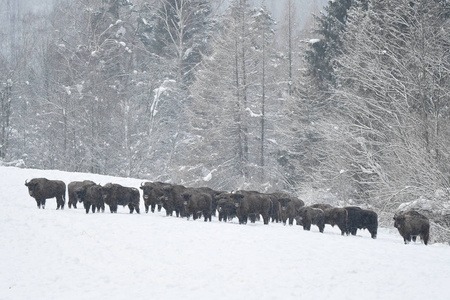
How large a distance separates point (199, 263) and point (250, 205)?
7.10 metres

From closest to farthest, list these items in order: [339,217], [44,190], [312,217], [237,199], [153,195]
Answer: [339,217]
[312,217]
[237,199]
[44,190]
[153,195]

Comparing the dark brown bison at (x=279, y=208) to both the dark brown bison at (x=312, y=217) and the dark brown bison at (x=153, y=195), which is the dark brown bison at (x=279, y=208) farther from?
the dark brown bison at (x=153, y=195)

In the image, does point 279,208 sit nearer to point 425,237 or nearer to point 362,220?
point 362,220

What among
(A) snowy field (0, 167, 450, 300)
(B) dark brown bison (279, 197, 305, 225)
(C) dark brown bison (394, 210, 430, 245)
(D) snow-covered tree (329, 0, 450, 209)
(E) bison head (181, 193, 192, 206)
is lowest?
(A) snowy field (0, 167, 450, 300)

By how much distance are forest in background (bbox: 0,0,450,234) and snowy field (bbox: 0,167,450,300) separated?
22.3ft

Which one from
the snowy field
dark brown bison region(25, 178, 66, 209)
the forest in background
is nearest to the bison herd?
dark brown bison region(25, 178, 66, 209)

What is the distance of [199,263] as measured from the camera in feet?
46.0

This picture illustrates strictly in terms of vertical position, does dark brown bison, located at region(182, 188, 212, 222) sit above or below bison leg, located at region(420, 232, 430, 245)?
above

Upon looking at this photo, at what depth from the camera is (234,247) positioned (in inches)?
600

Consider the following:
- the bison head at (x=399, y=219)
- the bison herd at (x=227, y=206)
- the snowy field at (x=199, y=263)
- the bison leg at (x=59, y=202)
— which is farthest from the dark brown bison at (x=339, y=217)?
the bison leg at (x=59, y=202)

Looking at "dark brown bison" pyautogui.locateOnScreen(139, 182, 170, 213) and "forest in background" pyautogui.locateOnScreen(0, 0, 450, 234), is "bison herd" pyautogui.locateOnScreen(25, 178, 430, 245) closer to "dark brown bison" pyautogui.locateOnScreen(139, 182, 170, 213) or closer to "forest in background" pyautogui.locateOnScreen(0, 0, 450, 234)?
"dark brown bison" pyautogui.locateOnScreen(139, 182, 170, 213)

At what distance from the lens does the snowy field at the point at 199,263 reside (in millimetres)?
12227

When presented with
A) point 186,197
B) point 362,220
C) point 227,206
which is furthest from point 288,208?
point 186,197

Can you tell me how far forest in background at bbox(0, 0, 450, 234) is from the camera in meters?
23.5
